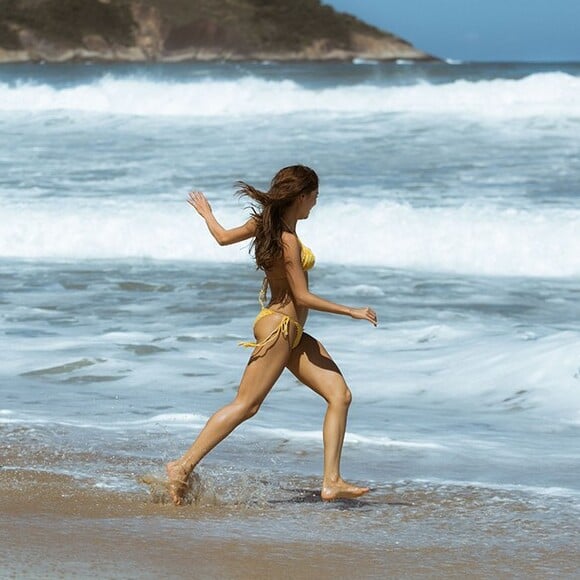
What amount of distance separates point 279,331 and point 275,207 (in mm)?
457

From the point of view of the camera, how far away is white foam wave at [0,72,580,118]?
90.9 feet

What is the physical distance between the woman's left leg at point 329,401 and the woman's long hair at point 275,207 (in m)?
0.38

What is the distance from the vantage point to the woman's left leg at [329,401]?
15.8 feet

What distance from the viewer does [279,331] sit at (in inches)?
190

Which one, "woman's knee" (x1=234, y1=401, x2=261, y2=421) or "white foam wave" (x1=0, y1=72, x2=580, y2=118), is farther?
"white foam wave" (x1=0, y1=72, x2=580, y2=118)

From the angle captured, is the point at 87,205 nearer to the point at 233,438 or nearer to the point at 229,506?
the point at 233,438

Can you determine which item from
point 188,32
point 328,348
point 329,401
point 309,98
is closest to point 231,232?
point 329,401

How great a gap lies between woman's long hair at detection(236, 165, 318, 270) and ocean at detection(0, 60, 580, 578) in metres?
0.91

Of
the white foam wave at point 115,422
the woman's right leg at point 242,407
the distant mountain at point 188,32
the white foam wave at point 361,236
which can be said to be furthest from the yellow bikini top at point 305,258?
the distant mountain at point 188,32

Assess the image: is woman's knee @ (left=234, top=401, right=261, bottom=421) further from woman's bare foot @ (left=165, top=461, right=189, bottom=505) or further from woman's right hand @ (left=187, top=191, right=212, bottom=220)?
woman's right hand @ (left=187, top=191, right=212, bottom=220)

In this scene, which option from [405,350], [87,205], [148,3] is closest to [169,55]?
[148,3]

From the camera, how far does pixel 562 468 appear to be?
5.65 meters

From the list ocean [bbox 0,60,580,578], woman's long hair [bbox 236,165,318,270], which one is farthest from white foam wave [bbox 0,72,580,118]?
woman's long hair [bbox 236,165,318,270]

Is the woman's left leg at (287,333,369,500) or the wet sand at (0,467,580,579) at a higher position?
the woman's left leg at (287,333,369,500)
